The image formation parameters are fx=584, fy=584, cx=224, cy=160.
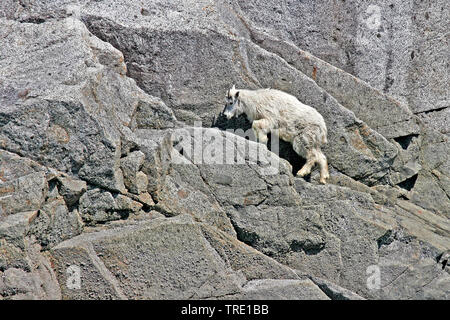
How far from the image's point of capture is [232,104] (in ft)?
39.8

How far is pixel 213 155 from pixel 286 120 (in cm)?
180

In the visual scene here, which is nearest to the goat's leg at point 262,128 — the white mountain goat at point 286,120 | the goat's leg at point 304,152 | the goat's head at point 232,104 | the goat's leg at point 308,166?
the white mountain goat at point 286,120

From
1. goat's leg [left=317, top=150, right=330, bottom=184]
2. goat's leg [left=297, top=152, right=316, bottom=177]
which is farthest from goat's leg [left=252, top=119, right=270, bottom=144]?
goat's leg [left=317, top=150, right=330, bottom=184]

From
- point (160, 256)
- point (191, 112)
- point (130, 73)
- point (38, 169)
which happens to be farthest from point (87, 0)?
point (160, 256)

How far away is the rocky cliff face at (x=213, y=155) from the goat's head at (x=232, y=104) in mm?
390

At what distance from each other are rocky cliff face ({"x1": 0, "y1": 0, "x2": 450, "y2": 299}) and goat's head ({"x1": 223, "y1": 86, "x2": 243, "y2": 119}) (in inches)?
15.4

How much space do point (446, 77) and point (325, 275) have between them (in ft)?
19.5

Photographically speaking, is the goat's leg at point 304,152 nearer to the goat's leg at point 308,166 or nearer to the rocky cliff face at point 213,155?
the goat's leg at point 308,166

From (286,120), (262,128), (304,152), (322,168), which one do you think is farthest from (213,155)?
(322,168)

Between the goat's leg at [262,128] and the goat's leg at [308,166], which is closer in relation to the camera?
the goat's leg at [308,166]

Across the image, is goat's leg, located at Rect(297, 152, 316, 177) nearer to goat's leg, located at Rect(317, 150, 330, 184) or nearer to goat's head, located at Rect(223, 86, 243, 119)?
goat's leg, located at Rect(317, 150, 330, 184)

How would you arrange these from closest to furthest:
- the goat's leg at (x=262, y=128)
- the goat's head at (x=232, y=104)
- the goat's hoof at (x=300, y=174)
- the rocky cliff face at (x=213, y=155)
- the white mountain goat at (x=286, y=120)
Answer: the rocky cliff face at (x=213, y=155)
the goat's hoof at (x=300, y=174)
the white mountain goat at (x=286, y=120)
the goat's leg at (x=262, y=128)
the goat's head at (x=232, y=104)

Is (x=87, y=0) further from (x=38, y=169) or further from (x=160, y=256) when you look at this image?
(x=160, y=256)

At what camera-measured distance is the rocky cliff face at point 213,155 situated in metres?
9.82
